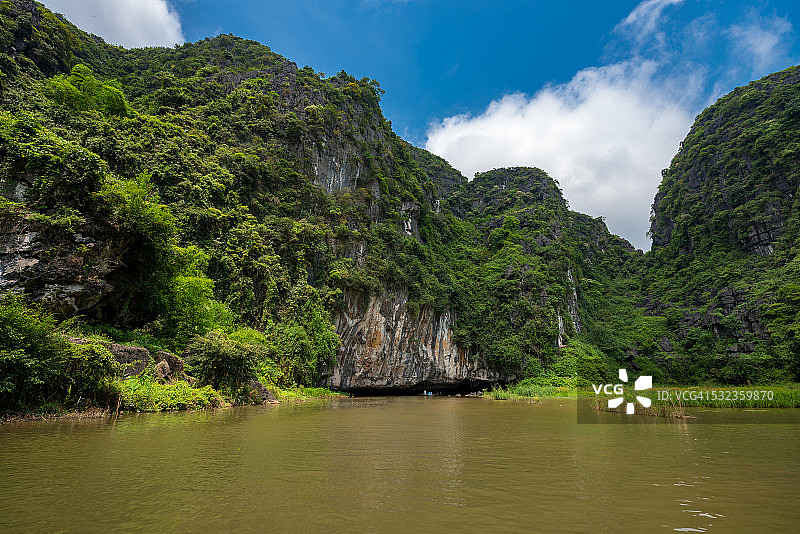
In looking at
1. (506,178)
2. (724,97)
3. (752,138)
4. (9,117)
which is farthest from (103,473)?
(724,97)

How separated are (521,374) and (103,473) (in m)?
38.1

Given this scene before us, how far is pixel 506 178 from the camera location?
245 feet

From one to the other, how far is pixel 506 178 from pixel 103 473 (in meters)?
76.6

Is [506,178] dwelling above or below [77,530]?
above

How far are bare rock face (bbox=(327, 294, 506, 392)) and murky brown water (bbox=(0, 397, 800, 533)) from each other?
20.4 meters

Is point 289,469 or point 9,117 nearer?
point 289,469

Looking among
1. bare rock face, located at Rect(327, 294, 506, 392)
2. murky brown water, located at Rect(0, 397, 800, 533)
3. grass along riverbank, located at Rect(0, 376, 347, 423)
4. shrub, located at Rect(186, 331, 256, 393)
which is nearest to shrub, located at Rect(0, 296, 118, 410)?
grass along riverbank, located at Rect(0, 376, 347, 423)

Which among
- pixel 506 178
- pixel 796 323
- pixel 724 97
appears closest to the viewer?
pixel 796 323

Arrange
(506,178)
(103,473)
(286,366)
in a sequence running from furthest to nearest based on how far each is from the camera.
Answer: (506,178) → (286,366) → (103,473)

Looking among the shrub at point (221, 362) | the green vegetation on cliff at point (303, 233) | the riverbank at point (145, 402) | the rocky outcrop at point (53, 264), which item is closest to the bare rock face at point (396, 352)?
the green vegetation on cliff at point (303, 233)

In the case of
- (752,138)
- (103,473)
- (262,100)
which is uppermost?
(752,138)

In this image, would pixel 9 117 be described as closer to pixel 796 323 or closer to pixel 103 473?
pixel 103 473

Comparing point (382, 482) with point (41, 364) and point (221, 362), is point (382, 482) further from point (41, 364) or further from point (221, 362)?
point (221, 362)

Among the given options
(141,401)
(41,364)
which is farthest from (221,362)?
(41,364)
